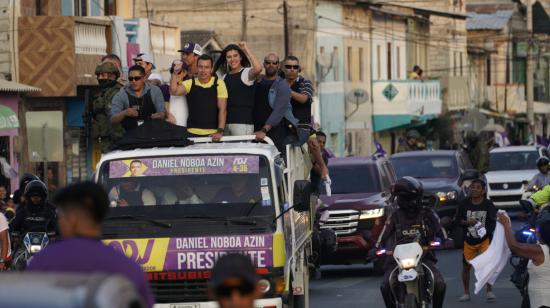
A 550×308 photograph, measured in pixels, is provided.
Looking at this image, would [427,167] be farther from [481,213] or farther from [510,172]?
[481,213]

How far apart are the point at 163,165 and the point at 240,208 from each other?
815 millimetres

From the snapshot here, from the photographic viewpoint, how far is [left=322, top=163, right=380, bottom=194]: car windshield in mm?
24141

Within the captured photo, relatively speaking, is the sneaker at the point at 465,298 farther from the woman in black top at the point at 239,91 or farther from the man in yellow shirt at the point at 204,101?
the man in yellow shirt at the point at 204,101

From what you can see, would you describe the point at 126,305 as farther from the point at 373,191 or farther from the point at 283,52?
the point at 283,52

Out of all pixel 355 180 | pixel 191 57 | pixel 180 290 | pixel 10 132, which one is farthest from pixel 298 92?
pixel 10 132

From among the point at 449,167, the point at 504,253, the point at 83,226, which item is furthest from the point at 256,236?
the point at 449,167

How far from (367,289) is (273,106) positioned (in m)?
5.67

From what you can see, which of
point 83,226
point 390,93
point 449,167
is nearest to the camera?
point 83,226

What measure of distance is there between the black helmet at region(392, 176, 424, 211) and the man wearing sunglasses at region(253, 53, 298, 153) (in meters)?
1.45

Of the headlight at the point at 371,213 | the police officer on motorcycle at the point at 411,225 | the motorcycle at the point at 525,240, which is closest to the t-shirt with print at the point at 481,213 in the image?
the motorcycle at the point at 525,240

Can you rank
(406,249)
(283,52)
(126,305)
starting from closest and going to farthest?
(126,305)
(406,249)
(283,52)

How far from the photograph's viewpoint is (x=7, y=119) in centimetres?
2831

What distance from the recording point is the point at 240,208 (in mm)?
13180

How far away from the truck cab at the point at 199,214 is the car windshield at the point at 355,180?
33.5ft
